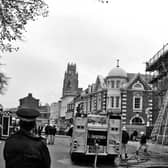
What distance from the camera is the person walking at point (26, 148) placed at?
440 centimetres

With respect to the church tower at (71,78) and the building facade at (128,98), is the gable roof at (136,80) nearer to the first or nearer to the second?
the building facade at (128,98)

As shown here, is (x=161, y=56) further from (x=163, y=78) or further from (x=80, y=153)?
(x=80, y=153)

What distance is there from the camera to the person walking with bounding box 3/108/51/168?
4.40m

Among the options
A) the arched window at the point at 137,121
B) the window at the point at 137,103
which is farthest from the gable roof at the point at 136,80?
the arched window at the point at 137,121

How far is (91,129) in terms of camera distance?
20750 mm

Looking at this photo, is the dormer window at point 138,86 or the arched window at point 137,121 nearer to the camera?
the arched window at point 137,121

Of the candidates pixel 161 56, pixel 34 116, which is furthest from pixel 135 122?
pixel 34 116

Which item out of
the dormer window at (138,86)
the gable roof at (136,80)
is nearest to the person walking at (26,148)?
the gable roof at (136,80)

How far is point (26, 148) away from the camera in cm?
440

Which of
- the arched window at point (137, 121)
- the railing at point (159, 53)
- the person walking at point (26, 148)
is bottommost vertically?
the person walking at point (26, 148)

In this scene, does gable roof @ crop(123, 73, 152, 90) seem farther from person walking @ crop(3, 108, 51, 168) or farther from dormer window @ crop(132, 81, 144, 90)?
person walking @ crop(3, 108, 51, 168)

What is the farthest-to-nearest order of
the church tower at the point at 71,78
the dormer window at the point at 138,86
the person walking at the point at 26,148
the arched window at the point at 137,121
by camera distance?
the church tower at the point at 71,78, the dormer window at the point at 138,86, the arched window at the point at 137,121, the person walking at the point at 26,148

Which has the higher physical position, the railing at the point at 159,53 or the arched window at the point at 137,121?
the railing at the point at 159,53

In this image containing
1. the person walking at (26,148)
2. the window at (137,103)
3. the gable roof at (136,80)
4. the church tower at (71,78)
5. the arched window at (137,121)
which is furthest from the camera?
the church tower at (71,78)
